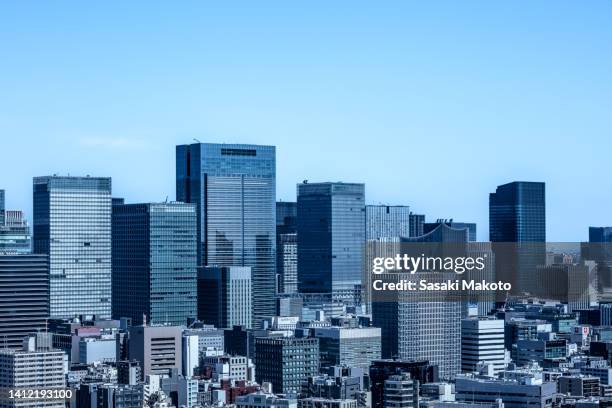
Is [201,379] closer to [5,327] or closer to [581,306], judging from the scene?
[5,327]

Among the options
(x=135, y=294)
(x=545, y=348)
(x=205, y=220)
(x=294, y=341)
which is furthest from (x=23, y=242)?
(x=545, y=348)

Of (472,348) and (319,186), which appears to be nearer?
(472,348)

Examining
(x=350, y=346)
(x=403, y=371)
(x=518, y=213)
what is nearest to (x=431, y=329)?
(x=350, y=346)

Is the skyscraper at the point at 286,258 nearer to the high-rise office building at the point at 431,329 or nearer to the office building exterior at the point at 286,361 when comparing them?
the high-rise office building at the point at 431,329

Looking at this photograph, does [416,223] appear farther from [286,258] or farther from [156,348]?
[156,348]

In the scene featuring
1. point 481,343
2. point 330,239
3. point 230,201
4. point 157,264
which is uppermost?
point 230,201

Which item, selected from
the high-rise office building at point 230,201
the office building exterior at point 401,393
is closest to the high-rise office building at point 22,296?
the high-rise office building at point 230,201
